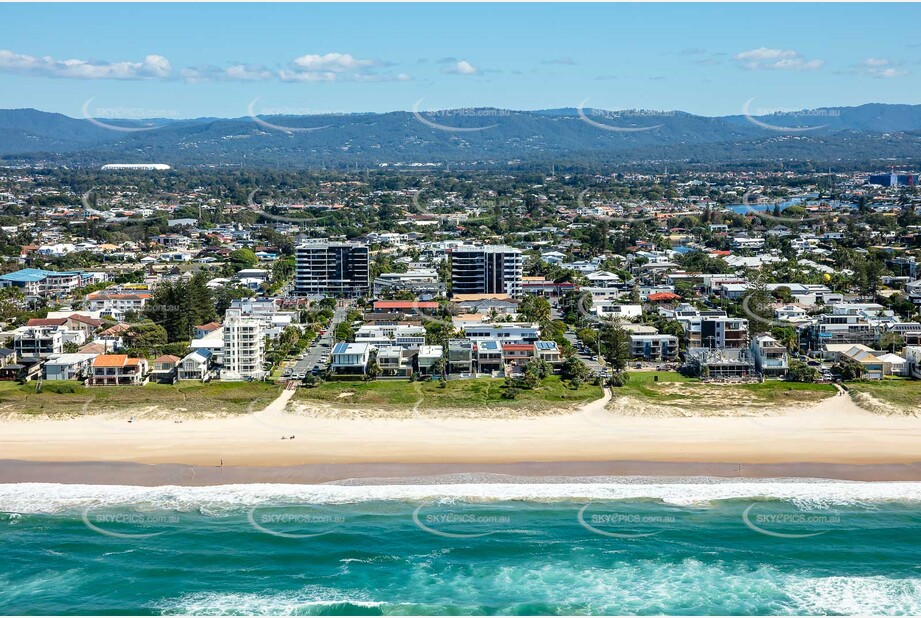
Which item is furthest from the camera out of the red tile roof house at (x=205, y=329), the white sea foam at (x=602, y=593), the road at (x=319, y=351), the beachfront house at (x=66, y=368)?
the red tile roof house at (x=205, y=329)

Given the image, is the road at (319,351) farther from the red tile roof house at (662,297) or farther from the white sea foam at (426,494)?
the red tile roof house at (662,297)

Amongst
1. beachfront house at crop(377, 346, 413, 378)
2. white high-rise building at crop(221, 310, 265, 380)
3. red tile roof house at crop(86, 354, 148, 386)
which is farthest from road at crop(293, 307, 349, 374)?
A: red tile roof house at crop(86, 354, 148, 386)

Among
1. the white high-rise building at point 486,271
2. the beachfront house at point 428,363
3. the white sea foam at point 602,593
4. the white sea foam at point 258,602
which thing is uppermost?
the white high-rise building at point 486,271

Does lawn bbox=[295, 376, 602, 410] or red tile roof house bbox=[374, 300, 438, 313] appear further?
red tile roof house bbox=[374, 300, 438, 313]

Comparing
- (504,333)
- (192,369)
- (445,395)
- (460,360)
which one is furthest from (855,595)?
(192,369)

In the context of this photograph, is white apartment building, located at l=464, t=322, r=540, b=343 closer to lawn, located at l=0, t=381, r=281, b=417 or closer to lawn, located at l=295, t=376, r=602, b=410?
lawn, located at l=295, t=376, r=602, b=410

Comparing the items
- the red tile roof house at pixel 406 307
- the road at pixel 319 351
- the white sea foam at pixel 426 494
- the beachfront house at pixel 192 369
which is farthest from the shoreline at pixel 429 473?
the red tile roof house at pixel 406 307
